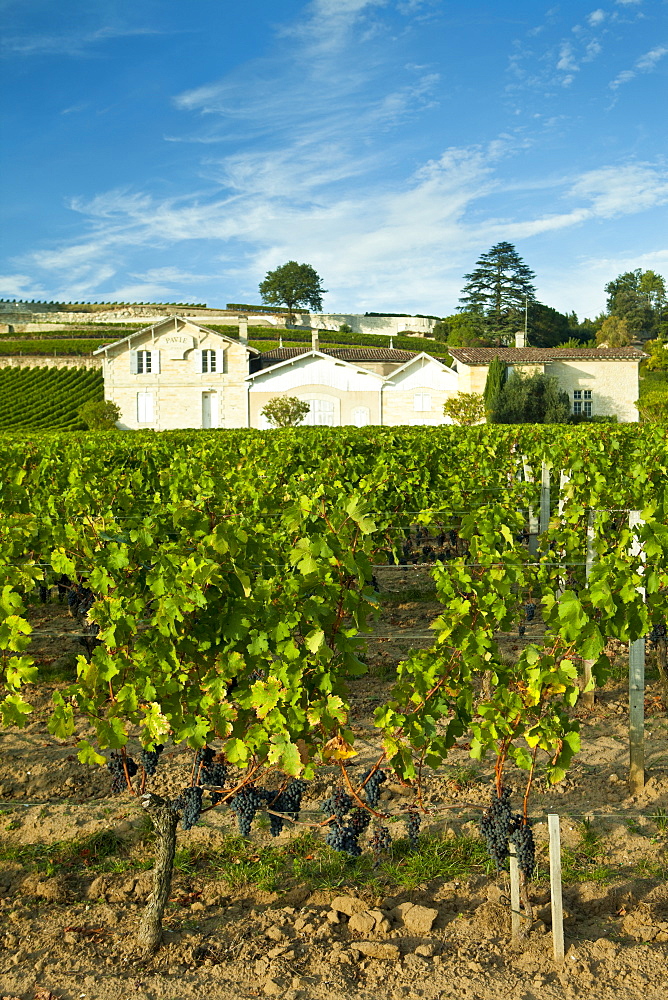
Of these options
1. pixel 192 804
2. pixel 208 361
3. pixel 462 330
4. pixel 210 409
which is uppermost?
pixel 462 330

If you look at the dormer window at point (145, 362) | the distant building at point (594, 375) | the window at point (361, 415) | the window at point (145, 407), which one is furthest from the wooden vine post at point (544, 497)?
the dormer window at point (145, 362)

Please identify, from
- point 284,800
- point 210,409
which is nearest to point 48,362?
point 210,409

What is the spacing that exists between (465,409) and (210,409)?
499 inches

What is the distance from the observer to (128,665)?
363 cm

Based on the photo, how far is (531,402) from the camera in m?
38.7

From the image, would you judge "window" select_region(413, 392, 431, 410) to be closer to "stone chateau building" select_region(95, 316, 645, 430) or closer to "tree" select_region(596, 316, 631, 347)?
"stone chateau building" select_region(95, 316, 645, 430)

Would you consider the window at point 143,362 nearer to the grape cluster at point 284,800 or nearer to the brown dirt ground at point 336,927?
the brown dirt ground at point 336,927

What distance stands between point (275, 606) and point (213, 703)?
50 cm

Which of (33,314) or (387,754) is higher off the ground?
(33,314)

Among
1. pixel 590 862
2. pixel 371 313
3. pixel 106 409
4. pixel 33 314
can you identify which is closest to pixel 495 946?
pixel 590 862

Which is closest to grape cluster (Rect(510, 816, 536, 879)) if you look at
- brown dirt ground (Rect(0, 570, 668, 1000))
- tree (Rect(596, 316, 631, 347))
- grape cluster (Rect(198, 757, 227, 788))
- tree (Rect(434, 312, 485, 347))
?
brown dirt ground (Rect(0, 570, 668, 1000))

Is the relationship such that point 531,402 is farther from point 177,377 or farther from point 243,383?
point 177,377

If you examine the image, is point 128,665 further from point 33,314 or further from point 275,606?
point 33,314

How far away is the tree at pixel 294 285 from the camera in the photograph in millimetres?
90188
